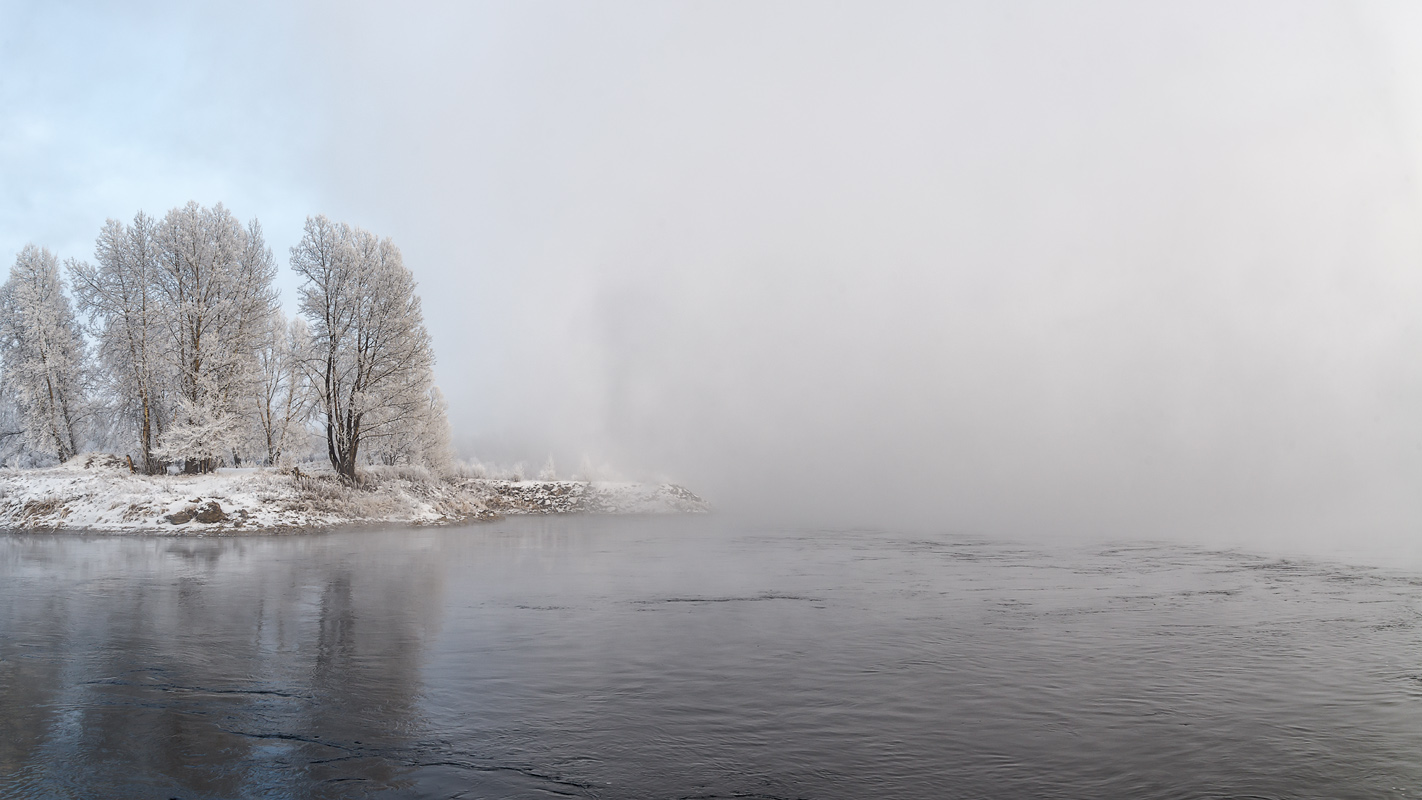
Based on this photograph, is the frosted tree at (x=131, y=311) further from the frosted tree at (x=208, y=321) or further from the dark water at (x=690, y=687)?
the dark water at (x=690, y=687)

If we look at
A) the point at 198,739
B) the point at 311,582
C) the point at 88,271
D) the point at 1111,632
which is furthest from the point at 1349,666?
the point at 88,271

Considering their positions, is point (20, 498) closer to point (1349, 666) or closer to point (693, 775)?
point (693, 775)

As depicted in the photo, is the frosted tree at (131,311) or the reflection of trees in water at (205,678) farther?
the frosted tree at (131,311)

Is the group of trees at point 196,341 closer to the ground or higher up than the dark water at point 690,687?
higher up

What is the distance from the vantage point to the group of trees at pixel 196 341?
1526 inches

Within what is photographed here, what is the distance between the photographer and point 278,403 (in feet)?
172

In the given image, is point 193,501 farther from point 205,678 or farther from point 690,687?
point 690,687

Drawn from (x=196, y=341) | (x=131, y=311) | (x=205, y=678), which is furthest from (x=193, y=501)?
(x=205, y=678)

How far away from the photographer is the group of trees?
38.8 m

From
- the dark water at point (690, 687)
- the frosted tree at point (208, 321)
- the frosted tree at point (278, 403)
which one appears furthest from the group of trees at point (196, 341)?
the dark water at point (690, 687)

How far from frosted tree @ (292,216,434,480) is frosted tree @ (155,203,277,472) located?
3.25 meters

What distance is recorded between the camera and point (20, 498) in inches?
1328

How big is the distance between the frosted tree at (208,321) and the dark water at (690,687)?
19732 mm

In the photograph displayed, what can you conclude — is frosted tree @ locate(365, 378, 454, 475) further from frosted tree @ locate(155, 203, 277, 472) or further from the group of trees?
frosted tree @ locate(155, 203, 277, 472)
